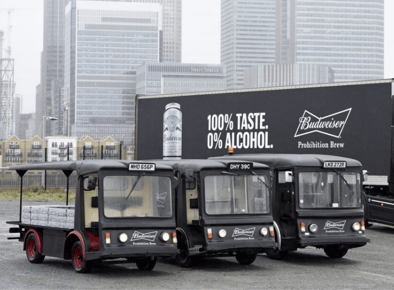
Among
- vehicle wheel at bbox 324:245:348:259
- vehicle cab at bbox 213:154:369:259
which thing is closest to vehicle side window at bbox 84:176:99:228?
vehicle cab at bbox 213:154:369:259

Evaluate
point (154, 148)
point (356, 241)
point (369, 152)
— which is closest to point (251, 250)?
point (356, 241)

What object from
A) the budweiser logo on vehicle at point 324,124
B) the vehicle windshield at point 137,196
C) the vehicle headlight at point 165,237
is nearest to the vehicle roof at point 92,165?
the vehicle windshield at point 137,196

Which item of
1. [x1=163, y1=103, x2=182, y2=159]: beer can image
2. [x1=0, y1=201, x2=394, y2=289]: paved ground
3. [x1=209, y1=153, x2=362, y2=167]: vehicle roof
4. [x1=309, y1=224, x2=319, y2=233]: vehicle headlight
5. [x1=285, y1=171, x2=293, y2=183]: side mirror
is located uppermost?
[x1=163, y1=103, x2=182, y2=159]: beer can image

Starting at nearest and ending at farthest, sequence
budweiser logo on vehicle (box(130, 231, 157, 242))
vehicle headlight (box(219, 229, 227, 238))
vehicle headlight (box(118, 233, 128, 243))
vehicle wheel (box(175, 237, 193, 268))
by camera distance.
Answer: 1. vehicle headlight (box(118, 233, 128, 243))
2. budweiser logo on vehicle (box(130, 231, 157, 242))
3. vehicle headlight (box(219, 229, 227, 238))
4. vehicle wheel (box(175, 237, 193, 268))

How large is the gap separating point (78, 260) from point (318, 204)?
5298 millimetres

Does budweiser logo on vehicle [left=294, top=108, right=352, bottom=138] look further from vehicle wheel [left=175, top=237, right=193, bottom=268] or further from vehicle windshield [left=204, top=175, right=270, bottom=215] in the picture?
vehicle wheel [left=175, top=237, right=193, bottom=268]

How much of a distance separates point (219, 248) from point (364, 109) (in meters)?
11.2

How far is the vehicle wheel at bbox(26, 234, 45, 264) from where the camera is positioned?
1447 centimetres

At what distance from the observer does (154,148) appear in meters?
30.1

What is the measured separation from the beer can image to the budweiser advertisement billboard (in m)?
0.04

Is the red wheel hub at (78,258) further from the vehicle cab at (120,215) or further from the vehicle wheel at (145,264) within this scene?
the vehicle wheel at (145,264)

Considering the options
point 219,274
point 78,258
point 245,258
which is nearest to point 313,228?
point 245,258

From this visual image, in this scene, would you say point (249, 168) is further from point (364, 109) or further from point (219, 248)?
point (364, 109)

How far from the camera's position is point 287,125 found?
25203 millimetres
